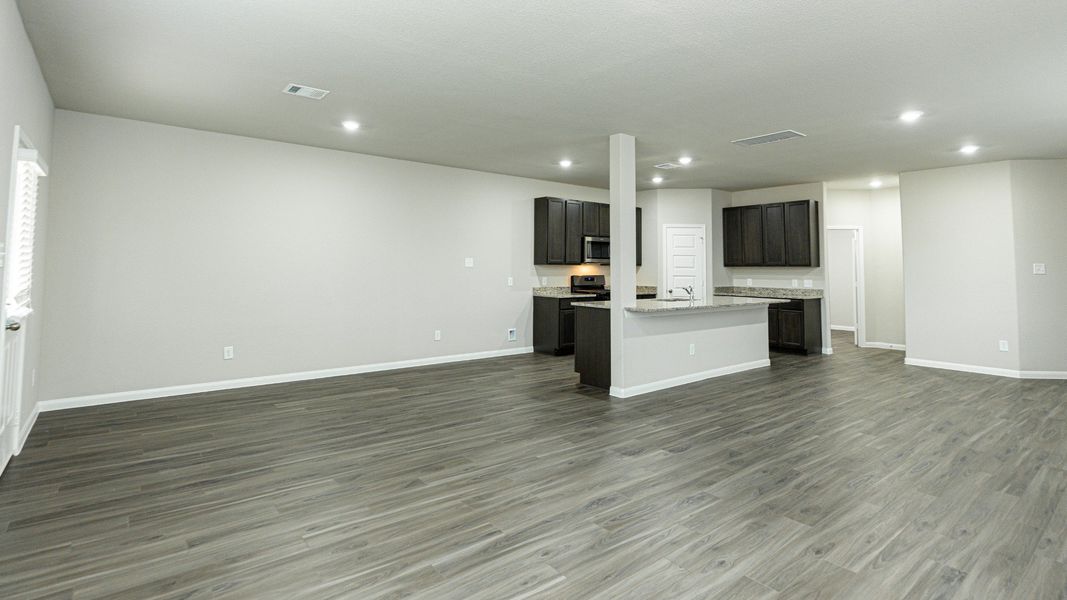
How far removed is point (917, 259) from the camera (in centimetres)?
688

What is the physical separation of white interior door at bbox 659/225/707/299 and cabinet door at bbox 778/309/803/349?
131 centimetres

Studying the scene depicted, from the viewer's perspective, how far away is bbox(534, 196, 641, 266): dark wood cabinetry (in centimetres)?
780

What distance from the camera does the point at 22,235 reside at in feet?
11.1

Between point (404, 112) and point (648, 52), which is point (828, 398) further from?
point (404, 112)

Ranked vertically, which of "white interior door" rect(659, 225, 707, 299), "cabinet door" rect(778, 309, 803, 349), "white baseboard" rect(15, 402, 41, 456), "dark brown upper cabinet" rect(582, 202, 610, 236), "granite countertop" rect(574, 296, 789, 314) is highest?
"dark brown upper cabinet" rect(582, 202, 610, 236)

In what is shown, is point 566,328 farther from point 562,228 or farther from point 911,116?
point 911,116

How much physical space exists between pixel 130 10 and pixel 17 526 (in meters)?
2.66

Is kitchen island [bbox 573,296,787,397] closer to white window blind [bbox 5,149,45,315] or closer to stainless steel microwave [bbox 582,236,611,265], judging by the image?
stainless steel microwave [bbox 582,236,611,265]

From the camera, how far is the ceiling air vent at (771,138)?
17.1ft

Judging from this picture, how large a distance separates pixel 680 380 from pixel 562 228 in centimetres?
319

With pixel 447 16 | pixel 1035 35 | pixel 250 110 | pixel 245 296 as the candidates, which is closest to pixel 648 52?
pixel 447 16

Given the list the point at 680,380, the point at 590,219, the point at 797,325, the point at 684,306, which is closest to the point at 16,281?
the point at 684,306

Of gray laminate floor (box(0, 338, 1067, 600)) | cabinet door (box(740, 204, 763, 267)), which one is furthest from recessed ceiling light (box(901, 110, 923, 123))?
cabinet door (box(740, 204, 763, 267))

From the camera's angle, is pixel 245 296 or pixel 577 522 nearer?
pixel 577 522
